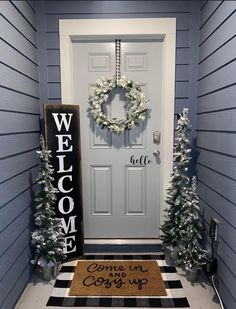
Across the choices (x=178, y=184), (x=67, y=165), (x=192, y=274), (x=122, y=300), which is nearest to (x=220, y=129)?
(x=178, y=184)

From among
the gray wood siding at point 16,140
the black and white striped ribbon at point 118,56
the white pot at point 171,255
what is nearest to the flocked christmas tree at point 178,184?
the white pot at point 171,255

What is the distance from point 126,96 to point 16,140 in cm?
106

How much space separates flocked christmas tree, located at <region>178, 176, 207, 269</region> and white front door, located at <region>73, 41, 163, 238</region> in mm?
466

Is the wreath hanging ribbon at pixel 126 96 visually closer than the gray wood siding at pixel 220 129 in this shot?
No

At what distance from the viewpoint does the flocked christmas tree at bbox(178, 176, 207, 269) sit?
186 cm

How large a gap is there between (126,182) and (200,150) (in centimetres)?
76

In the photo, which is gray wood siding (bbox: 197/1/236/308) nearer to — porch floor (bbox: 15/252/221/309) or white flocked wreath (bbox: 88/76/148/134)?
porch floor (bbox: 15/252/221/309)

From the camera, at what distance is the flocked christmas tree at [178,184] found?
2002mm

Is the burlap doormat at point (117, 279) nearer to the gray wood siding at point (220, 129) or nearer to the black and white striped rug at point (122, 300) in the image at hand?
the black and white striped rug at point (122, 300)

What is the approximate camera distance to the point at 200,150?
2143 mm

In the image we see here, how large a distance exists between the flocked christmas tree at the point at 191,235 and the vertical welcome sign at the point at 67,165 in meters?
0.91

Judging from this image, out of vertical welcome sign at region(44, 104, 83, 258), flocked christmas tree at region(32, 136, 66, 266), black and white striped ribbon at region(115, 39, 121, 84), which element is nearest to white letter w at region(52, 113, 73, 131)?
vertical welcome sign at region(44, 104, 83, 258)

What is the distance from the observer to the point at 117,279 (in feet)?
6.32

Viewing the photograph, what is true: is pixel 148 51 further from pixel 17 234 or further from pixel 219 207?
pixel 17 234
